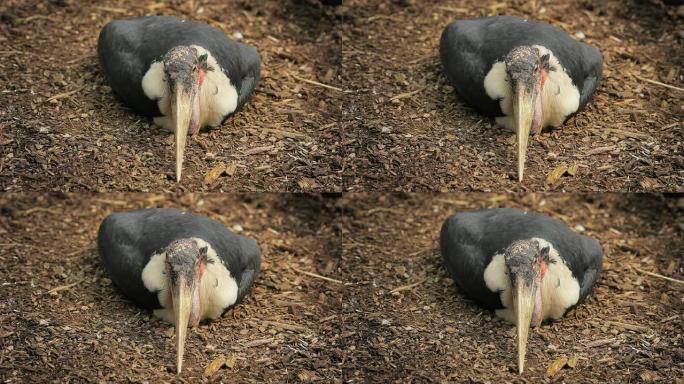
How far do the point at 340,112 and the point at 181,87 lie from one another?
137 cm

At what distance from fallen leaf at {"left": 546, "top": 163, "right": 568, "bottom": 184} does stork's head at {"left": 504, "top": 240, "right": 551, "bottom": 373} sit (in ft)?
2.29

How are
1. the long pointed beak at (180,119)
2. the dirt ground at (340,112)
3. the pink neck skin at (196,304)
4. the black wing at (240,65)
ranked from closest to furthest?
the pink neck skin at (196,304) → the long pointed beak at (180,119) → the dirt ground at (340,112) → the black wing at (240,65)

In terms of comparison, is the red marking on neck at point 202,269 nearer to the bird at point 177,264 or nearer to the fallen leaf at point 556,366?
the bird at point 177,264

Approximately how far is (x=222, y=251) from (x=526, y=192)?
2.45 metres

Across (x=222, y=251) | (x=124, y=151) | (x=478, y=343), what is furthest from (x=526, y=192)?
(x=124, y=151)

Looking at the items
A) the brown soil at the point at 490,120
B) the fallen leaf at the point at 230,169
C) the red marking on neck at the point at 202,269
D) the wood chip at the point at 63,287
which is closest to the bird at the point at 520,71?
the brown soil at the point at 490,120

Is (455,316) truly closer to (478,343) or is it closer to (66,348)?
(478,343)

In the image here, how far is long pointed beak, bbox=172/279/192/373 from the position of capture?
29.8ft

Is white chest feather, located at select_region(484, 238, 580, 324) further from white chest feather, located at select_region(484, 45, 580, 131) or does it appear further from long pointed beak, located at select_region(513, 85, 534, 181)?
white chest feather, located at select_region(484, 45, 580, 131)

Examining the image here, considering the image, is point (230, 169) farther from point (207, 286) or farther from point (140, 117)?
point (207, 286)

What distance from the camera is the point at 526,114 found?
9.77m

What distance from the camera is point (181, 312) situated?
9141mm

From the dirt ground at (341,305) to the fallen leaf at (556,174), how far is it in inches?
18.9

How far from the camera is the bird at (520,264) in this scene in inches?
366
